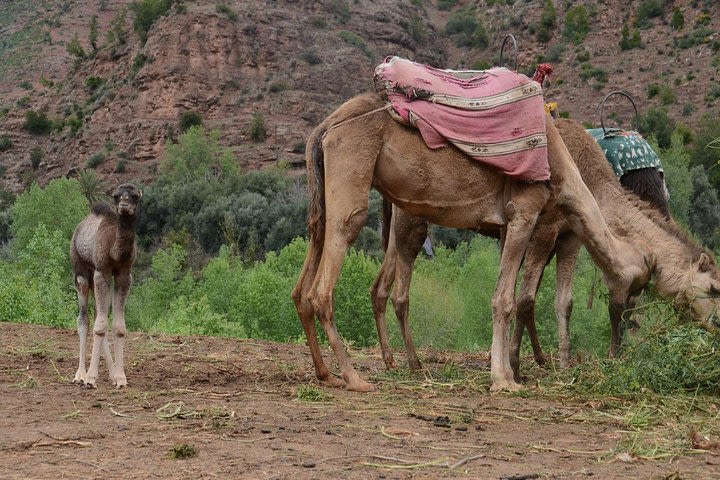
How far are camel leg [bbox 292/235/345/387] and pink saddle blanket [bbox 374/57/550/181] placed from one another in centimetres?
142

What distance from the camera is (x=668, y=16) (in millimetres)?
69562

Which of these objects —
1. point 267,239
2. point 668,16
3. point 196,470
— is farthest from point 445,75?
point 668,16

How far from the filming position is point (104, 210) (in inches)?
330

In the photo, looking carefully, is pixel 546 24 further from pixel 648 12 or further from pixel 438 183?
pixel 438 183

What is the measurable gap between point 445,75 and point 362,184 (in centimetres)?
143

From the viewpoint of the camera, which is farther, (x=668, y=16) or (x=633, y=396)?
(x=668, y=16)

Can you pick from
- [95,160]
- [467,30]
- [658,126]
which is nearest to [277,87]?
[95,160]

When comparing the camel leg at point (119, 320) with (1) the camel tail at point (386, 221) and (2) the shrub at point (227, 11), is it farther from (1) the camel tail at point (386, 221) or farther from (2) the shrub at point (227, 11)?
(2) the shrub at point (227, 11)

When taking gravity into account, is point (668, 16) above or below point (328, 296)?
above

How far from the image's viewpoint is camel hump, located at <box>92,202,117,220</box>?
27.4 feet

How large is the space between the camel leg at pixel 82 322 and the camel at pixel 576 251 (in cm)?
301

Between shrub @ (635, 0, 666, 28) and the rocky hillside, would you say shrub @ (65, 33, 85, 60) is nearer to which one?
the rocky hillside

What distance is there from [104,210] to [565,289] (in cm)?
497

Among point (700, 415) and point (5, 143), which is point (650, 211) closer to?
point (700, 415)
